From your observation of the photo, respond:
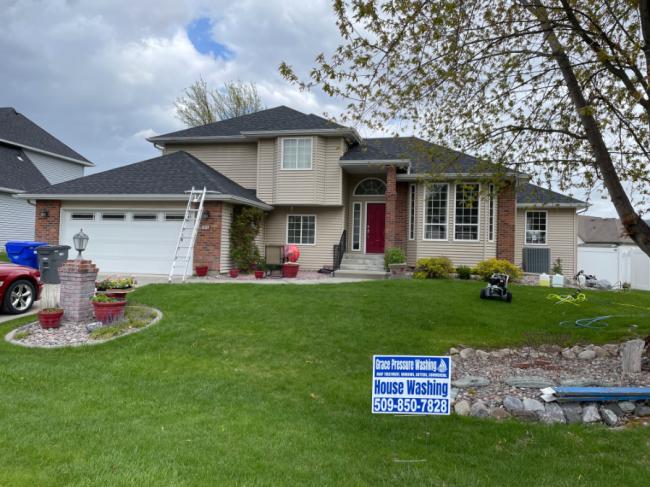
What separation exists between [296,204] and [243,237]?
251 centimetres

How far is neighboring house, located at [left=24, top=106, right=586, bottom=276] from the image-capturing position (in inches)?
597

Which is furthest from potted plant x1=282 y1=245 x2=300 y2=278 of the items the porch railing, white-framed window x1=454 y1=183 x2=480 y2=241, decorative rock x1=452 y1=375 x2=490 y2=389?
decorative rock x1=452 y1=375 x2=490 y2=389

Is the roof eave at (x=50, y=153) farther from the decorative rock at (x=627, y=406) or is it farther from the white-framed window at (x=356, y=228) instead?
the decorative rock at (x=627, y=406)

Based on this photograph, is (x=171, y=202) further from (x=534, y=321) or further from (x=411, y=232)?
(x=534, y=321)

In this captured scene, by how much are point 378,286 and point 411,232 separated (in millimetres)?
5765

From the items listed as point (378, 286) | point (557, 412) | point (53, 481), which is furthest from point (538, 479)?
point (378, 286)

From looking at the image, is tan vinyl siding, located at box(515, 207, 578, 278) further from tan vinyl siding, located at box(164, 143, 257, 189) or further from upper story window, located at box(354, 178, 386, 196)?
tan vinyl siding, located at box(164, 143, 257, 189)

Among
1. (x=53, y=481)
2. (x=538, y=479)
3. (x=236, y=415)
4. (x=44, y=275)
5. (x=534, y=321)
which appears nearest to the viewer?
(x=53, y=481)

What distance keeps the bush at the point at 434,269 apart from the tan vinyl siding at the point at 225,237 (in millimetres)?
6196

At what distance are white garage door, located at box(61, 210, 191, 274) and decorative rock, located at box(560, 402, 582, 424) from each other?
1260cm

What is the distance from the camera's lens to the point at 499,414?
491cm

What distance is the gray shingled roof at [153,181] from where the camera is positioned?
15008 millimetres

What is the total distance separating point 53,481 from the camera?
10.5ft

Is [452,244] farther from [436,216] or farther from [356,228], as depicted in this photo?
[356,228]
